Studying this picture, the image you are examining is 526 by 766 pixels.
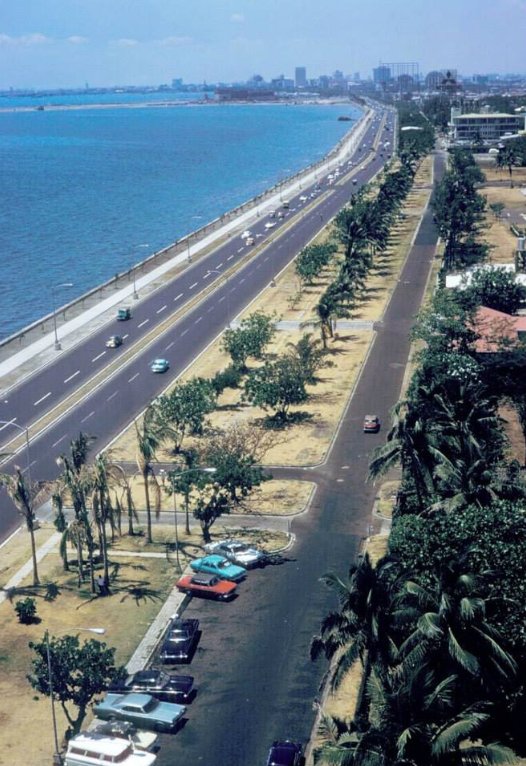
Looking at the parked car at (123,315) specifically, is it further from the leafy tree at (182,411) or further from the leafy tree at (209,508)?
the leafy tree at (209,508)

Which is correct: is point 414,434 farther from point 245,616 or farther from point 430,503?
point 245,616

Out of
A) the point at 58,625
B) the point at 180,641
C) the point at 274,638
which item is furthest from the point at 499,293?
the point at 58,625

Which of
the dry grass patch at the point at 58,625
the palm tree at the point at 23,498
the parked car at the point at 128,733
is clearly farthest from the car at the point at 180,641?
the palm tree at the point at 23,498

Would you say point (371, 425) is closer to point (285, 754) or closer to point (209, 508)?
point (209, 508)

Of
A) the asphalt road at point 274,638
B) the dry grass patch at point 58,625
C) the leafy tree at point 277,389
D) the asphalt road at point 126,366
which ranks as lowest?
the dry grass patch at point 58,625

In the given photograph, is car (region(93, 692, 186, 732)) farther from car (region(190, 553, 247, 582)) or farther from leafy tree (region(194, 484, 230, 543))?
leafy tree (region(194, 484, 230, 543))
